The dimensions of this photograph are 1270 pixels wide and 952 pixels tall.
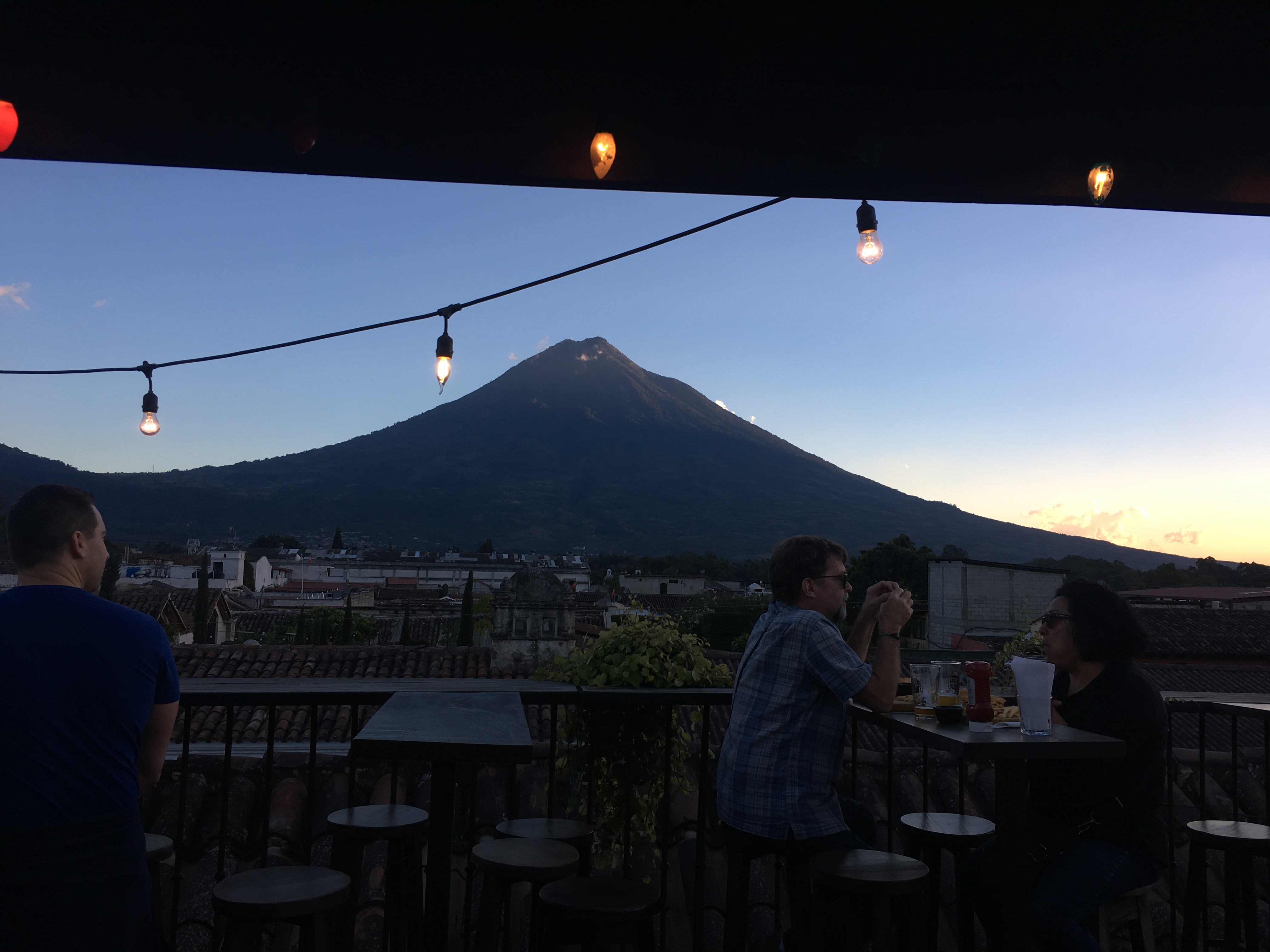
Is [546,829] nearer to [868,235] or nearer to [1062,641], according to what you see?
[1062,641]

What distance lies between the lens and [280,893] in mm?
1846

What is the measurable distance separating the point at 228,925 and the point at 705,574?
68.5 meters

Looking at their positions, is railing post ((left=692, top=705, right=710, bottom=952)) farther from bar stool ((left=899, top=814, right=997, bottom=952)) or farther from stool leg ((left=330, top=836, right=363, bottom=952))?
stool leg ((left=330, top=836, right=363, bottom=952))

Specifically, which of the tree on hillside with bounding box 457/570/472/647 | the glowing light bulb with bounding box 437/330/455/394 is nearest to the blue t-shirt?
the glowing light bulb with bounding box 437/330/455/394

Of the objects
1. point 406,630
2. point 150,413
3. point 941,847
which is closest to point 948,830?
point 941,847

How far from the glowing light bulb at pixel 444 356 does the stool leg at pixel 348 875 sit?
3006 millimetres

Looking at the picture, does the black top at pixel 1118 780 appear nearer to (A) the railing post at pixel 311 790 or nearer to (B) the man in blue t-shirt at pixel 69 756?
(A) the railing post at pixel 311 790

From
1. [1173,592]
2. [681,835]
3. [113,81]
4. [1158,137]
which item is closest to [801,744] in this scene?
[681,835]

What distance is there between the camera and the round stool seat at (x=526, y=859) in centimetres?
202

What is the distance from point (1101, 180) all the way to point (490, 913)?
346 centimetres

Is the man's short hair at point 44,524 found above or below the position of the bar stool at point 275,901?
above

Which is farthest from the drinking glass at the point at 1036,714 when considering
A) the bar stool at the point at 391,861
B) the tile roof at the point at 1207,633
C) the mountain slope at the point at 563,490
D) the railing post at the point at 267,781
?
the mountain slope at the point at 563,490

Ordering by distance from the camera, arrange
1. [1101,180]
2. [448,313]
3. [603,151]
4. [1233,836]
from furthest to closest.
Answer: [448,313]
[1101,180]
[603,151]
[1233,836]

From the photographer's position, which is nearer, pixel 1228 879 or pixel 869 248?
pixel 1228 879
